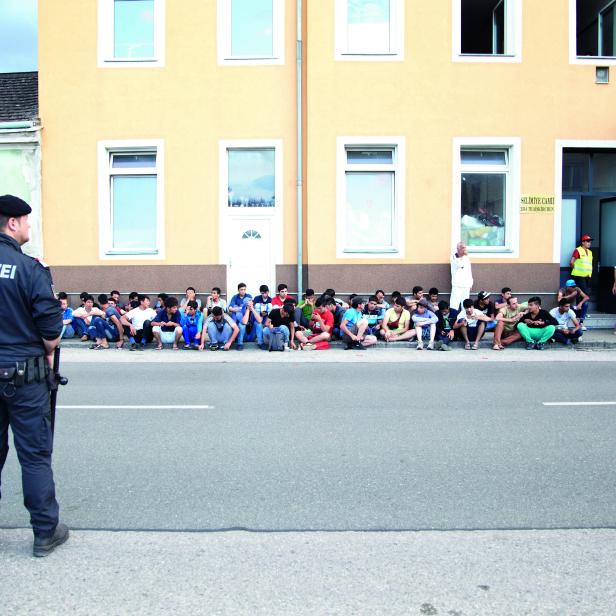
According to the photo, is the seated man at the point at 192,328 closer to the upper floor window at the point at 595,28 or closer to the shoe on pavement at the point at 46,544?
the shoe on pavement at the point at 46,544

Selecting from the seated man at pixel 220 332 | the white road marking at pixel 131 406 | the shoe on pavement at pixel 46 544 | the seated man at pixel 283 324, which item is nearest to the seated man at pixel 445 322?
the seated man at pixel 283 324

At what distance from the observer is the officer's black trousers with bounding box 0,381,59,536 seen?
13.2 feet

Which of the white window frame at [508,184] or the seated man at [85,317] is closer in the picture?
the seated man at [85,317]

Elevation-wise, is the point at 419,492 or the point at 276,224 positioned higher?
the point at 276,224

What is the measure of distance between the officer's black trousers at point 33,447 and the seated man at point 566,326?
12.0 m

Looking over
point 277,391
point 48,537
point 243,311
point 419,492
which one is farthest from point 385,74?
point 48,537

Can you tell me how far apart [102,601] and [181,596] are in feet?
1.28

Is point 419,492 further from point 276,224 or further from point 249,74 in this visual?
point 249,74

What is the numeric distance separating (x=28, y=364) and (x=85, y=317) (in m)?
11.3

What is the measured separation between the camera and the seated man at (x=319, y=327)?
555 inches

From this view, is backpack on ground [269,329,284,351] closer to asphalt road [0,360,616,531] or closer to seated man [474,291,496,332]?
asphalt road [0,360,616,531]

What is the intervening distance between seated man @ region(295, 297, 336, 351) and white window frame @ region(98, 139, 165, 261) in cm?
407

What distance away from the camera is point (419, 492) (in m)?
5.11

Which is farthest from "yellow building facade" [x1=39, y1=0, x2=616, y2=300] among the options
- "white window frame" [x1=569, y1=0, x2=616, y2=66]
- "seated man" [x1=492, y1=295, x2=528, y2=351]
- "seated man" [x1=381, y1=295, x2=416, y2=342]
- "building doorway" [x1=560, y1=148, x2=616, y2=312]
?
"seated man" [x1=492, y1=295, x2=528, y2=351]
